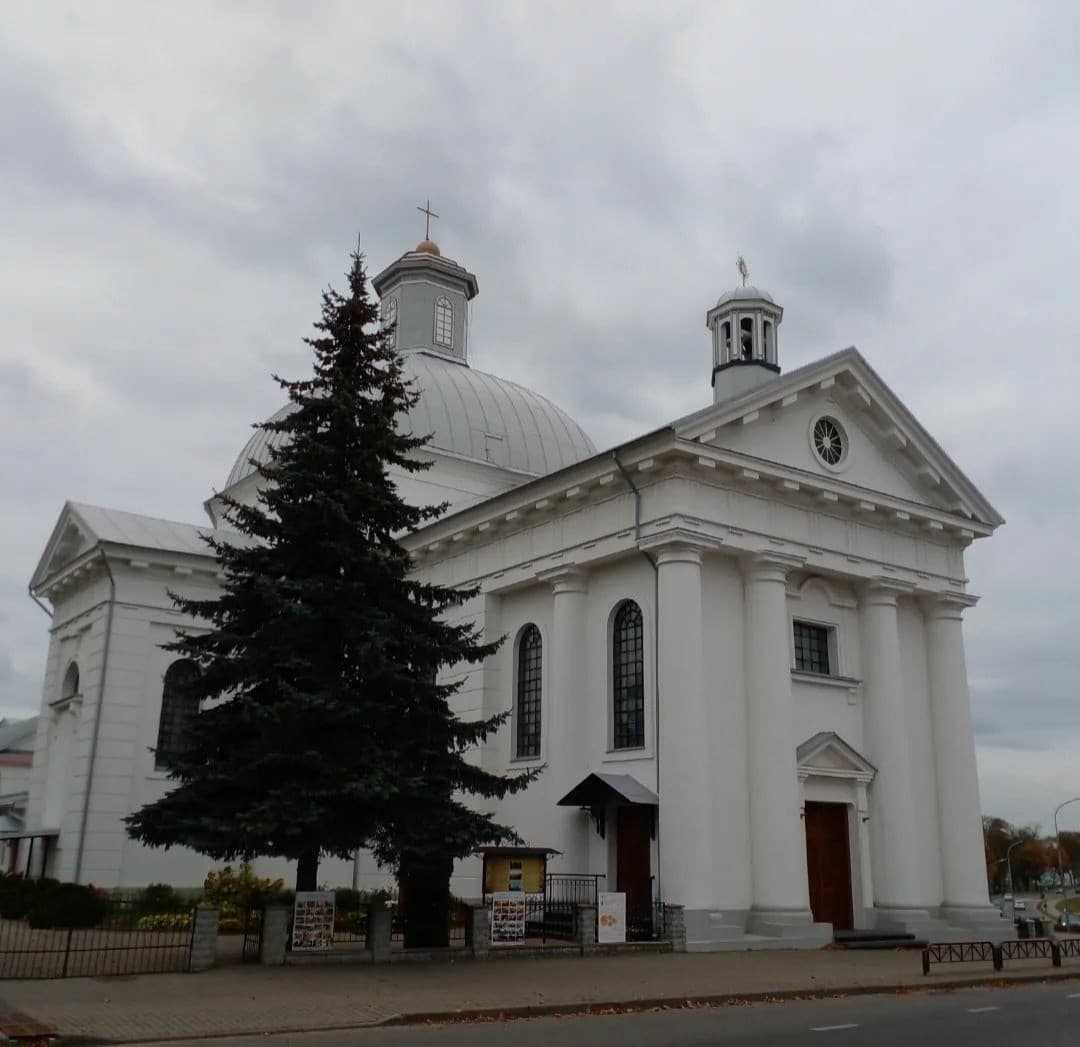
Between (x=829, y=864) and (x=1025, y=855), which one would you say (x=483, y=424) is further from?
(x=1025, y=855)

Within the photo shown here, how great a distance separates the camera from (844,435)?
87.2 feet

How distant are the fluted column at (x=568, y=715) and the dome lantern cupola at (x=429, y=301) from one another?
63.8ft

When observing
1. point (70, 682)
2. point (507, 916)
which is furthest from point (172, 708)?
point (507, 916)

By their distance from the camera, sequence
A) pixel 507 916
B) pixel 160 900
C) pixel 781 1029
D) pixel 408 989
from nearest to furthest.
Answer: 1. pixel 781 1029
2. pixel 408 989
3. pixel 507 916
4. pixel 160 900

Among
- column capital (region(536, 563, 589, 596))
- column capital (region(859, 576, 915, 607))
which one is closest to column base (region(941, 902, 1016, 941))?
column capital (region(859, 576, 915, 607))

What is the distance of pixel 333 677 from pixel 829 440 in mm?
13973

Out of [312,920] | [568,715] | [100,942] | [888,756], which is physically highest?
[568,715]

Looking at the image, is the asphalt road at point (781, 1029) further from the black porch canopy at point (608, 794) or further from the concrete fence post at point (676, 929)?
the black porch canopy at point (608, 794)

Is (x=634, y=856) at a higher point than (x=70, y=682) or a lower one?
lower

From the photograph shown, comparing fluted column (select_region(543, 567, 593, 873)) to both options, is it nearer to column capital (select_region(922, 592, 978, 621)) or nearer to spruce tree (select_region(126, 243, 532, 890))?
spruce tree (select_region(126, 243, 532, 890))

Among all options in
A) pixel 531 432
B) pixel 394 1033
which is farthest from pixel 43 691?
pixel 394 1033

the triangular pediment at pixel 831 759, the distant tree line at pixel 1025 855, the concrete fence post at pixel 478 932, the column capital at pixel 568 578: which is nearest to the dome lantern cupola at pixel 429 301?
the column capital at pixel 568 578

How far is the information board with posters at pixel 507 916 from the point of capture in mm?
18562

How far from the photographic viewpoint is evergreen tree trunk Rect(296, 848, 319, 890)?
16.5m
